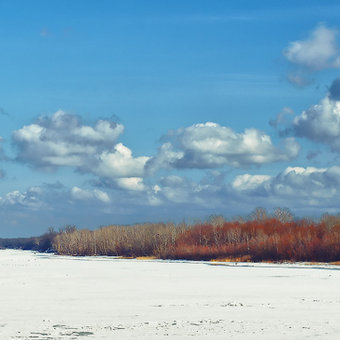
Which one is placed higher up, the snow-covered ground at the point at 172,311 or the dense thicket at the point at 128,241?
the dense thicket at the point at 128,241

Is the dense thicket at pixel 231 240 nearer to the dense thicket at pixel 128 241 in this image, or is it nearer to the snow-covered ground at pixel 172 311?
the dense thicket at pixel 128 241

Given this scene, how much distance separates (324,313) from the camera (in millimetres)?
20828

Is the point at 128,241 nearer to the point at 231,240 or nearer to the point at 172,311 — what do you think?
the point at 231,240

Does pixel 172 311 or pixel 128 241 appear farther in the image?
pixel 128 241

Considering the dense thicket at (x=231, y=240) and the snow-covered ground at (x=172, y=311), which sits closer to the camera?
the snow-covered ground at (x=172, y=311)

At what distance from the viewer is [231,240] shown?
8450 centimetres

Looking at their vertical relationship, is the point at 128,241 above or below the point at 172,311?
above

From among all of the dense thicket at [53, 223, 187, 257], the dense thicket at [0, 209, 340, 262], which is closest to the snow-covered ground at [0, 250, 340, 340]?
the dense thicket at [0, 209, 340, 262]

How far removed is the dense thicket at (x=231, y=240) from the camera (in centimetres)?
6838

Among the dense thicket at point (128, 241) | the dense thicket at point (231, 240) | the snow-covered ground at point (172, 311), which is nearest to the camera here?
the snow-covered ground at point (172, 311)

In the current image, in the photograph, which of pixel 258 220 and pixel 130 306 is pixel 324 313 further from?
pixel 258 220

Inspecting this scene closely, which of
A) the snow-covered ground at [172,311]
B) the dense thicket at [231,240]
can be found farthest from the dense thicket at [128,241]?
the snow-covered ground at [172,311]

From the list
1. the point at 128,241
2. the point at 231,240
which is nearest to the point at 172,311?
the point at 231,240

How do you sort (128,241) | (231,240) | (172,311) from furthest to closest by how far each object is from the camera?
(128,241), (231,240), (172,311)
